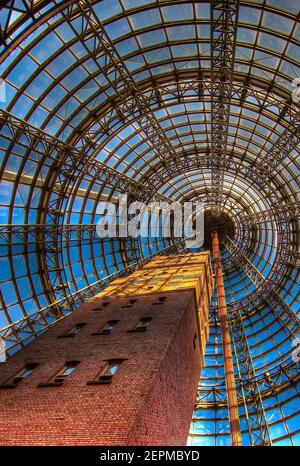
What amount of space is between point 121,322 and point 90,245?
15757 millimetres

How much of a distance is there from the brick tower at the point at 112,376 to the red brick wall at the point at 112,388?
0.03m

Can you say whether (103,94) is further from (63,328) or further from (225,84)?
(63,328)

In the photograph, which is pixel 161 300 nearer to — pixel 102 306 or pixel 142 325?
pixel 142 325

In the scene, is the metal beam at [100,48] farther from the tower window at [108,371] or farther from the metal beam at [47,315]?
the tower window at [108,371]

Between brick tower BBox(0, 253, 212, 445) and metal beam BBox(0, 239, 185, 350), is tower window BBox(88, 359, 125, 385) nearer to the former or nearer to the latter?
brick tower BBox(0, 253, 212, 445)

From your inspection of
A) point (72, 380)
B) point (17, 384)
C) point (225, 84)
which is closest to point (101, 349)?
point (72, 380)

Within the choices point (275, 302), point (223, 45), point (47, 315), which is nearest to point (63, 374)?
point (47, 315)

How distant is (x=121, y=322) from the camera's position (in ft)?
65.9

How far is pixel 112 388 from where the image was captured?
41.9 feet

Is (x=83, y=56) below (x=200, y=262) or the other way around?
the other way around

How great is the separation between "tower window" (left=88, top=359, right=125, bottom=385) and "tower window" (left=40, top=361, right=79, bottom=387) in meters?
1.53

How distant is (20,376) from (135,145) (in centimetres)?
2283

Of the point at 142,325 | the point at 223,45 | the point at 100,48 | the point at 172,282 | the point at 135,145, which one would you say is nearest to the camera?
the point at 100,48

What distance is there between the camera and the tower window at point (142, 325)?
18127 millimetres
